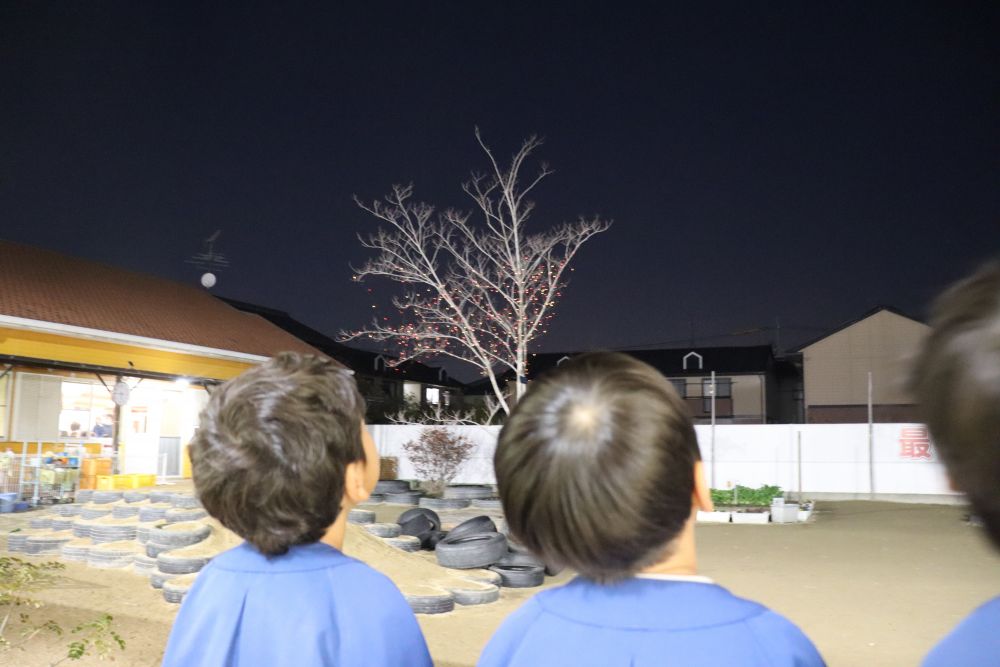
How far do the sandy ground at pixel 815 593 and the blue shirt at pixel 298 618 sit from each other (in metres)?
3.70

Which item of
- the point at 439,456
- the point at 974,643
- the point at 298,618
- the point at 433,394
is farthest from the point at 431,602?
the point at 433,394

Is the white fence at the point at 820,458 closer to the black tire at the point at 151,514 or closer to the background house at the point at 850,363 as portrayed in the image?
the black tire at the point at 151,514

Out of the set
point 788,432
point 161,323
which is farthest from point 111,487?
point 788,432

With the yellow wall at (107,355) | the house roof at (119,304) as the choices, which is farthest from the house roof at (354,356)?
the yellow wall at (107,355)

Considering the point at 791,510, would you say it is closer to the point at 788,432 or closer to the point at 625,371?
the point at 788,432

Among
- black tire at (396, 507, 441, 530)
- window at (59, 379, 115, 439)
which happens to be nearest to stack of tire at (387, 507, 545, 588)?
black tire at (396, 507, 441, 530)

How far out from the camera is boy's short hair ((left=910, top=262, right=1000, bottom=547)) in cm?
84

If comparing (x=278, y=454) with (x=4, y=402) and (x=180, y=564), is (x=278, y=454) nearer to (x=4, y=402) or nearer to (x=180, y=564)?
(x=180, y=564)

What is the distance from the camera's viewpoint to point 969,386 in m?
0.85

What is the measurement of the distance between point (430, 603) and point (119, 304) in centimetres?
1548

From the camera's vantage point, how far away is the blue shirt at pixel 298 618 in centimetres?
155

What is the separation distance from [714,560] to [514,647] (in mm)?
10174

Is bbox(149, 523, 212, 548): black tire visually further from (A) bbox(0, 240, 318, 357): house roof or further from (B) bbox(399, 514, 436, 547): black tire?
(A) bbox(0, 240, 318, 357): house roof

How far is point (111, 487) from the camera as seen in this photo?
16.2m
